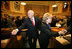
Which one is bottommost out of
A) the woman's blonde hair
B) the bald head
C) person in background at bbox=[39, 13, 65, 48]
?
person in background at bbox=[39, 13, 65, 48]

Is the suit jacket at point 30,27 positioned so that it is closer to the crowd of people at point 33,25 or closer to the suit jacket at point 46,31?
the crowd of people at point 33,25

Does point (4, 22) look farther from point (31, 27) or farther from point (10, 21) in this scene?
point (31, 27)

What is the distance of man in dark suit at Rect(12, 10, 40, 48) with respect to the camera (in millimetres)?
1338

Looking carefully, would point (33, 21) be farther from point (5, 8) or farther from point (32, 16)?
point (5, 8)

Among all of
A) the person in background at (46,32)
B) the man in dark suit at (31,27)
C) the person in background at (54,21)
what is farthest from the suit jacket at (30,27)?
the person in background at (54,21)

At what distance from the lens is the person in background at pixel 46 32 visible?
4.15 ft

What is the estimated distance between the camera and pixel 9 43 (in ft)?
4.29

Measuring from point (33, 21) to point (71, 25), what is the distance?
702 mm

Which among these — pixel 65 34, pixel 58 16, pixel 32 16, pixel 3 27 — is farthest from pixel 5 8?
pixel 65 34

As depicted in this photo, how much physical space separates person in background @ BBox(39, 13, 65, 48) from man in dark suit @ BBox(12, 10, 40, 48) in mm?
110

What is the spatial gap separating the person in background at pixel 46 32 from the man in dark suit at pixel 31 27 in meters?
0.11

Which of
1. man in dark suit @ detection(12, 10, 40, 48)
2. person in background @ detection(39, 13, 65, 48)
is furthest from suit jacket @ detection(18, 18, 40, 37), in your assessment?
person in background @ detection(39, 13, 65, 48)

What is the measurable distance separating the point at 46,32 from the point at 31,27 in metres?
0.29

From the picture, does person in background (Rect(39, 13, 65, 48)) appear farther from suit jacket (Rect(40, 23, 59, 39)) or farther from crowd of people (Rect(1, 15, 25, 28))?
crowd of people (Rect(1, 15, 25, 28))
